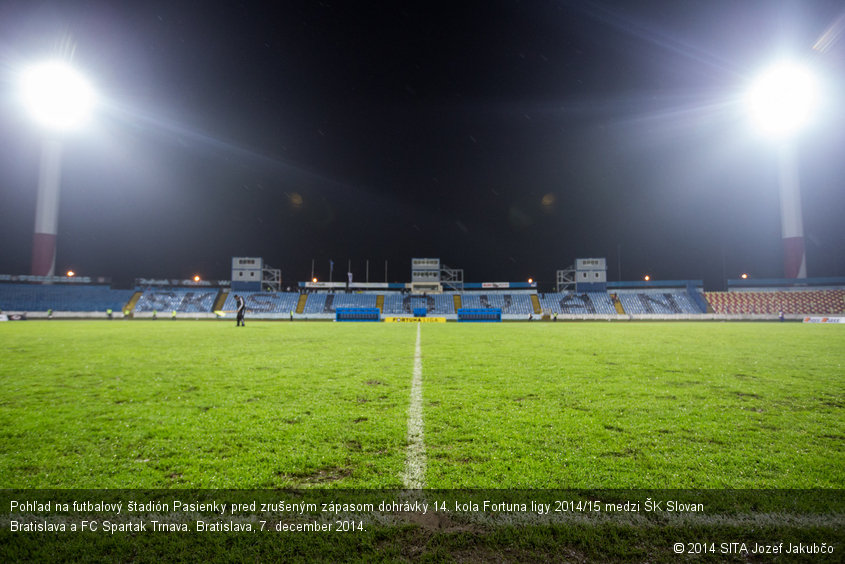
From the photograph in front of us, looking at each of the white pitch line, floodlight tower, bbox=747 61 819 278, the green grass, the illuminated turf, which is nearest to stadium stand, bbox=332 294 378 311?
the illuminated turf

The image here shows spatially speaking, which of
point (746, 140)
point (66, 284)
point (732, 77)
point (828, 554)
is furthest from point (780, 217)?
point (66, 284)

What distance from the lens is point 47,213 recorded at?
1937 inches

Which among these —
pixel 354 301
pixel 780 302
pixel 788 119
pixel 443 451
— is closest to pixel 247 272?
pixel 354 301

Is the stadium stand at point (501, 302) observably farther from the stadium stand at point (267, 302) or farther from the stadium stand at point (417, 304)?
the stadium stand at point (267, 302)

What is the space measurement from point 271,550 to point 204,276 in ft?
234

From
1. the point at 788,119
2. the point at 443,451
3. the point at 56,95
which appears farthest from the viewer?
the point at 56,95

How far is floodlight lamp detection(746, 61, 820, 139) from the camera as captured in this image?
44.4m

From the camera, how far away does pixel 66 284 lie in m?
49.3

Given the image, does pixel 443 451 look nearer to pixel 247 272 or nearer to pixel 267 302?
pixel 267 302

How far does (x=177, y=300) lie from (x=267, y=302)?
12678 millimetres

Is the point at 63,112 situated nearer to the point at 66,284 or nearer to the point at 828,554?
the point at 66,284

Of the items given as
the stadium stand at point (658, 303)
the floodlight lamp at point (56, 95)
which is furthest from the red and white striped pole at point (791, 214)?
the floodlight lamp at point (56, 95)

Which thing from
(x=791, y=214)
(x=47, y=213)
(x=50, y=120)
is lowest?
(x=47, y=213)

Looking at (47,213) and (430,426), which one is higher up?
(47,213)
